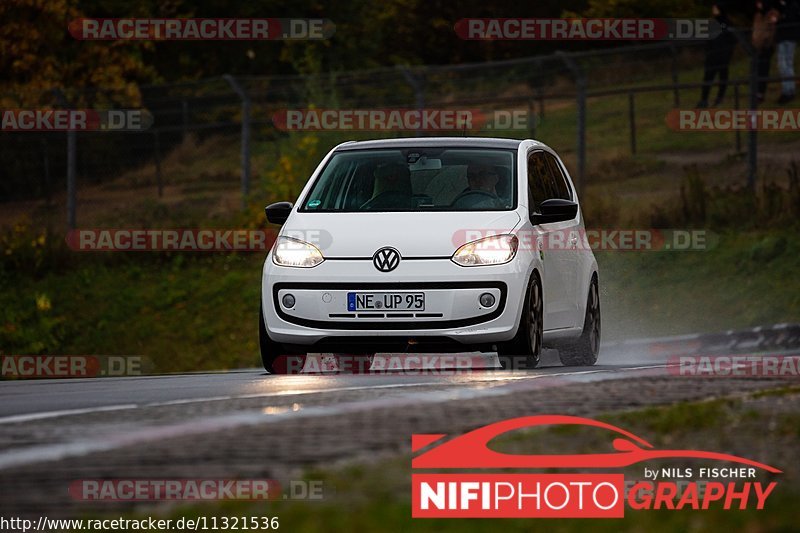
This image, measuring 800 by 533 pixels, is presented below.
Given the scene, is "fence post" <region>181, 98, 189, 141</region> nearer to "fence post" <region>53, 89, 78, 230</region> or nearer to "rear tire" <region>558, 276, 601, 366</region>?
"fence post" <region>53, 89, 78, 230</region>

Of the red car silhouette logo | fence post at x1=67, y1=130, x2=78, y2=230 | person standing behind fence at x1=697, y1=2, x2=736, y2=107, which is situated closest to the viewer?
the red car silhouette logo

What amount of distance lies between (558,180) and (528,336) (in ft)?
9.10

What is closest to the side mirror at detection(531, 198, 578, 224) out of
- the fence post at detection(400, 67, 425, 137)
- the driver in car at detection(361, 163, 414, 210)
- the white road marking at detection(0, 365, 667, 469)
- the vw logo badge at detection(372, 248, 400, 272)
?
the driver in car at detection(361, 163, 414, 210)

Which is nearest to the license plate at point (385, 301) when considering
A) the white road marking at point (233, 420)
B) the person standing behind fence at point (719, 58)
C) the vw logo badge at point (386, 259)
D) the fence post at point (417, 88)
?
the vw logo badge at point (386, 259)

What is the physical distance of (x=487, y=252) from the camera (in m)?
11.7

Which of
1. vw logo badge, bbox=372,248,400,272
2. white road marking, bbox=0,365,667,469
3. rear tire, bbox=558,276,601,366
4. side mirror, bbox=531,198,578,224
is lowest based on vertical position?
rear tire, bbox=558,276,601,366

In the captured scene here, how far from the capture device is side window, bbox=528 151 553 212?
13.0 meters

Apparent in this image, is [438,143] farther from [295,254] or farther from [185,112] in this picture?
[185,112]

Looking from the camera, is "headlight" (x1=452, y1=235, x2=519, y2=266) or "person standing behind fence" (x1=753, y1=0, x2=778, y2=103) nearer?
"headlight" (x1=452, y1=235, x2=519, y2=266)

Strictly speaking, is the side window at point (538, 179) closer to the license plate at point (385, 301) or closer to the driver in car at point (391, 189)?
the driver in car at point (391, 189)

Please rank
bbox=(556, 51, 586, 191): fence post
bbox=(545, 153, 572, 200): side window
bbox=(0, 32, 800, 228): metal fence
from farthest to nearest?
bbox=(0, 32, 800, 228): metal fence, bbox=(556, 51, 586, 191): fence post, bbox=(545, 153, 572, 200): side window

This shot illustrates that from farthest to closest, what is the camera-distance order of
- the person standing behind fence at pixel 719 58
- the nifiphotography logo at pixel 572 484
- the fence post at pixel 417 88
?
the person standing behind fence at pixel 719 58, the fence post at pixel 417 88, the nifiphotography logo at pixel 572 484

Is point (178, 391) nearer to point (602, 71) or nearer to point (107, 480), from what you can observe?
point (107, 480)

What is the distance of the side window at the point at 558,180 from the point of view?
14.1 m
